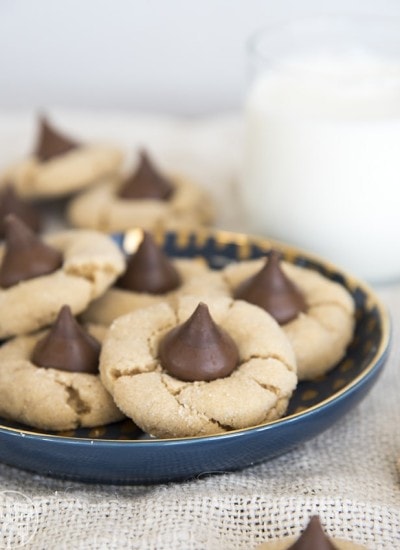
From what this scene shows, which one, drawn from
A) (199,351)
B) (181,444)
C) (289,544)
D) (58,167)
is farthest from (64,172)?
(289,544)

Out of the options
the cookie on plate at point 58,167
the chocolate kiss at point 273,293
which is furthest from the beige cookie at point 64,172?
the chocolate kiss at point 273,293

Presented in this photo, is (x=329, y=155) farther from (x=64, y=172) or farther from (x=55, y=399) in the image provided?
(x=55, y=399)

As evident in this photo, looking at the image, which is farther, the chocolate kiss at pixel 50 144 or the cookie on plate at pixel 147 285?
the chocolate kiss at pixel 50 144

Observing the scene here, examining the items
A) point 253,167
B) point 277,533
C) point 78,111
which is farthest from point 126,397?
point 78,111

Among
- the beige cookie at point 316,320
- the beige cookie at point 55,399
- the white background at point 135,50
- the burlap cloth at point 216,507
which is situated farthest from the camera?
the white background at point 135,50

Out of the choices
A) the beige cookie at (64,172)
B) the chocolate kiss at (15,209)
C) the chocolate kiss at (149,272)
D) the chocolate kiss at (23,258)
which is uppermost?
the chocolate kiss at (23,258)

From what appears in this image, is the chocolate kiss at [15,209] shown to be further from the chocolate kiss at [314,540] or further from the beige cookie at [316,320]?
the chocolate kiss at [314,540]

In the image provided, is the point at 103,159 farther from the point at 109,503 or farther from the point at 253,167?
the point at 109,503
